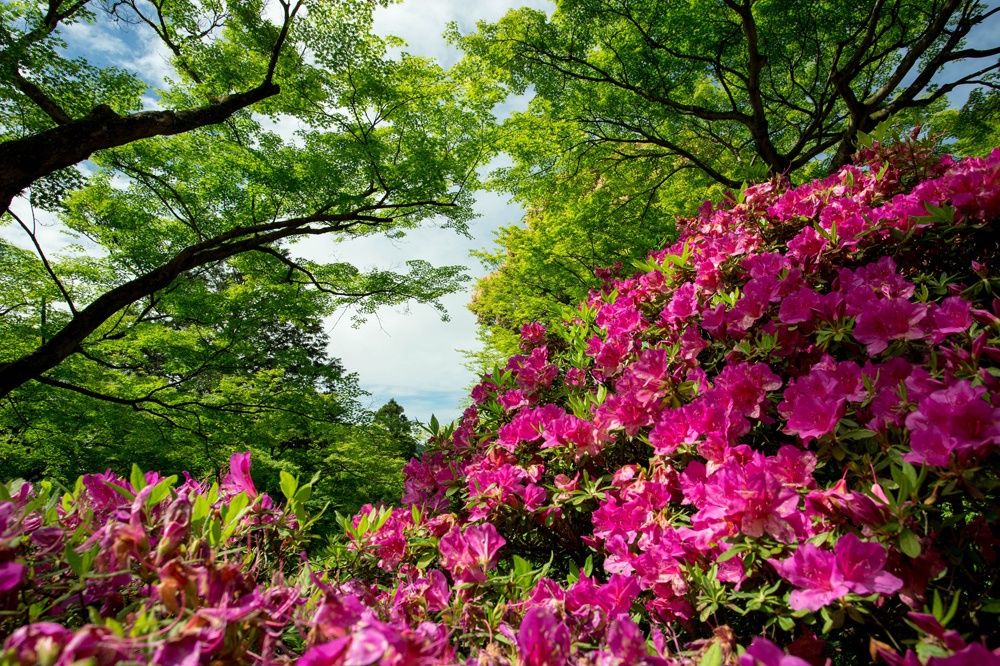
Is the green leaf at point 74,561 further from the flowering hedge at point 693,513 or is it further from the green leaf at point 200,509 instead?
the green leaf at point 200,509

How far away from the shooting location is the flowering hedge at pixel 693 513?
23.3 inches

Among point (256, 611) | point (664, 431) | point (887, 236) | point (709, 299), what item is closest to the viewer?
point (256, 611)

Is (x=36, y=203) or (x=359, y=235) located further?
(x=359, y=235)

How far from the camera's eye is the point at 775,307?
1309mm

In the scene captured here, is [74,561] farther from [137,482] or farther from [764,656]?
[764,656]

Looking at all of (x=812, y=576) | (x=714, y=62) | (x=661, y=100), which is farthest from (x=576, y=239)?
(x=812, y=576)

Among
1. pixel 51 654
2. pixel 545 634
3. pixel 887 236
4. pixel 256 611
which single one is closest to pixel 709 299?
pixel 887 236

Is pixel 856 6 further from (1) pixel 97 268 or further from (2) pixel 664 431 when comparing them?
(1) pixel 97 268

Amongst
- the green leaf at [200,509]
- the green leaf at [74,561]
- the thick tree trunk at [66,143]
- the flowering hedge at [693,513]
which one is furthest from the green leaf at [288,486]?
the thick tree trunk at [66,143]

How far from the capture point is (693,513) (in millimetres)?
Result: 1141

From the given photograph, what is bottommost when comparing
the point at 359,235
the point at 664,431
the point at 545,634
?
the point at 545,634

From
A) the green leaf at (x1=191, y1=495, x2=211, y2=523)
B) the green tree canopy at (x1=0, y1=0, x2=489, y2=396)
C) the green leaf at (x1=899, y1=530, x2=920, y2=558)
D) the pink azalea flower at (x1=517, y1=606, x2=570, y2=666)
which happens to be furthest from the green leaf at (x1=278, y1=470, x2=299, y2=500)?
the green tree canopy at (x1=0, y1=0, x2=489, y2=396)

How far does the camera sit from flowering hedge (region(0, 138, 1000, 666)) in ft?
1.94

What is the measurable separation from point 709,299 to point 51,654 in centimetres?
162
